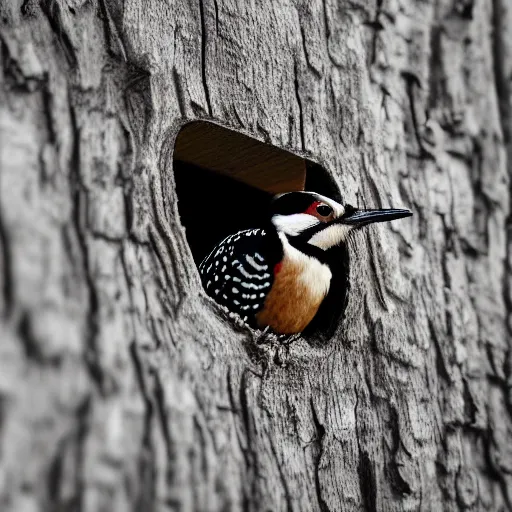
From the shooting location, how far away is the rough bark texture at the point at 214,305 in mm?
2016

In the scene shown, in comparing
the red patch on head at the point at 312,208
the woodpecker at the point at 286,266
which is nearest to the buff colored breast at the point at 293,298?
the woodpecker at the point at 286,266

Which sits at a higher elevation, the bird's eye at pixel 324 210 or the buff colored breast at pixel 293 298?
the bird's eye at pixel 324 210

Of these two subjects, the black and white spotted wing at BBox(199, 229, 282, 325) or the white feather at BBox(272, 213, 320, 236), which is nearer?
the black and white spotted wing at BBox(199, 229, 282, 325)

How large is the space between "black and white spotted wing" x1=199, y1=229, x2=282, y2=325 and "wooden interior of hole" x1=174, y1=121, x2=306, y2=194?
26 centimetres

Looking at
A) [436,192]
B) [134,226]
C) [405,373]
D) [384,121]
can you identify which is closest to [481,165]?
[436,192]

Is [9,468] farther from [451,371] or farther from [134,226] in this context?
[451,371]

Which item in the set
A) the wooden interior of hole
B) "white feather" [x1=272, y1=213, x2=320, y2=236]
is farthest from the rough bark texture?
"white feather" [x1=272, y1=213, x2=320, y2=236]

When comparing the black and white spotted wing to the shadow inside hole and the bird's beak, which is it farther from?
the bird's beak

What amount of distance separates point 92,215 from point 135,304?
27cm

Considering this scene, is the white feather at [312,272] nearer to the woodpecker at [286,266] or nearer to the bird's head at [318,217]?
the woodpecker at [286,266]

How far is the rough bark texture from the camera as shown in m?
2.02

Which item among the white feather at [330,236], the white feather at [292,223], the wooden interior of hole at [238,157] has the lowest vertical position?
the white feather at [330,236]

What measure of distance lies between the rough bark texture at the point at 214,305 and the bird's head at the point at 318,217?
0.11 metres

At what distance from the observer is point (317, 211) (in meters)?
3.26
